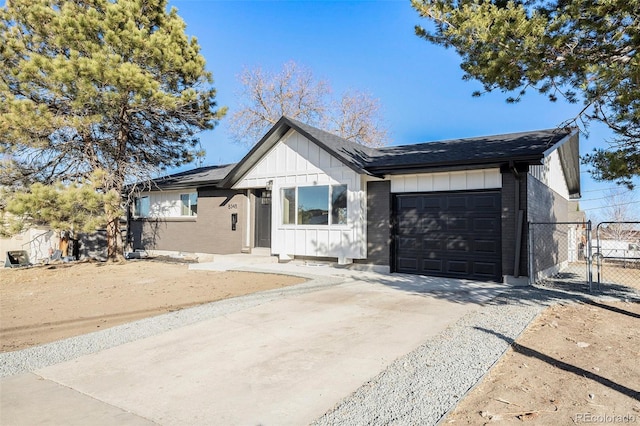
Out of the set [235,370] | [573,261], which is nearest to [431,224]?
[235,370]

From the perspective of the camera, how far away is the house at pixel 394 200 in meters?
9.39

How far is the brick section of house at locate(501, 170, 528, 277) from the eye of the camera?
9008mm

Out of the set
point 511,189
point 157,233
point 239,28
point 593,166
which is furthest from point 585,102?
point 157,233

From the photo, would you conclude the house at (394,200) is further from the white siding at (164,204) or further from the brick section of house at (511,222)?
the white siding at (164,204)

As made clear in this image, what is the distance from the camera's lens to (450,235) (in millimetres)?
10133

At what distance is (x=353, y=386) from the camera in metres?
3.56

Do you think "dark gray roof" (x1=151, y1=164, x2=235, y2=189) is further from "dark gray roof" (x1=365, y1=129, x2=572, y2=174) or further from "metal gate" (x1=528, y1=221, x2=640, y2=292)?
"metal gate" (x1=528, y1=221, x2=640, y2=292)

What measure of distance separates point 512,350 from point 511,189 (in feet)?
18.8

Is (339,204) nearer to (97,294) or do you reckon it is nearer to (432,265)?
(432,265)

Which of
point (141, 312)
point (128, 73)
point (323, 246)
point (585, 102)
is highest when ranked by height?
point (128, 73)

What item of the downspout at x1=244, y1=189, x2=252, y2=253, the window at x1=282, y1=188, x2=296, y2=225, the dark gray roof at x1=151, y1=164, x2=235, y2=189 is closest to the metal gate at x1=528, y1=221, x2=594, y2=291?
the window at x1=282, y1=188, x2=296, y2=225

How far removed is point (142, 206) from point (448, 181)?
1380cm

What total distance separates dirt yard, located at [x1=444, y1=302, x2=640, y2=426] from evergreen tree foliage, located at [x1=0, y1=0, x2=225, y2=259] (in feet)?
39.3

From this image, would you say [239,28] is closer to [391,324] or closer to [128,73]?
[128,73]
